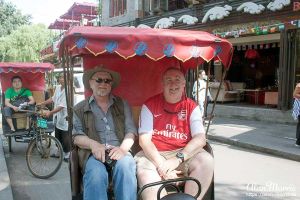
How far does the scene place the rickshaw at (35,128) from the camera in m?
6.61

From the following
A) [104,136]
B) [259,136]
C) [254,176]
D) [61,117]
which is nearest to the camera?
[104,136]

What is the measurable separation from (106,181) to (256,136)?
24.6 ft

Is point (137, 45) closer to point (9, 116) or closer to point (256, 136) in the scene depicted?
point (9, 116)

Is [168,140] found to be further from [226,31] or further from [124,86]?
[226,31]

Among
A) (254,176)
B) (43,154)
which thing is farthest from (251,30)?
(43,154)

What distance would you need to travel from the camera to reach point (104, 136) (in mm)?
4000

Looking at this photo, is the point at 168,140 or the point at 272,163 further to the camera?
the point at 272,163

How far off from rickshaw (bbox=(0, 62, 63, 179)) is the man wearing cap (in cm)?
266

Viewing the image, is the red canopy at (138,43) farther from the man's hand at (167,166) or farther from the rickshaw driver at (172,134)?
the man's hand at (167,166)

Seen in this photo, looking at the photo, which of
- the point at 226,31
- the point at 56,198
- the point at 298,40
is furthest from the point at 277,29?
the point at 56,198

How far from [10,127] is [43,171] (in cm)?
190

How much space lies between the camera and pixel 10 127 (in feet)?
26.2

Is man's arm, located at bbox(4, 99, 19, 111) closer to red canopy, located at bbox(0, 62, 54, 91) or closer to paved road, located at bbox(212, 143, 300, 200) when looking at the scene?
red canopy, located at bbox(0, 62, 54, 91)

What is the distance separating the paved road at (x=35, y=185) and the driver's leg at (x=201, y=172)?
231 cm
